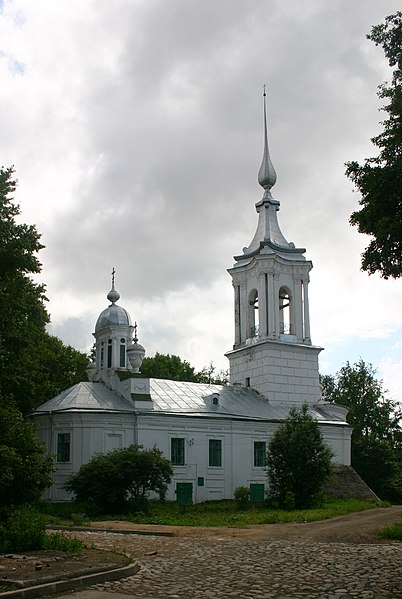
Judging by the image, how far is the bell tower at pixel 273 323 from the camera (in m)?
41.1

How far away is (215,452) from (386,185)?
2526 centimetres

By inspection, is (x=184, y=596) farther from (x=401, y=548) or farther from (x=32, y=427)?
Answer: (x=32, y=427)

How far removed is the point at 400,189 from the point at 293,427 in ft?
67.6

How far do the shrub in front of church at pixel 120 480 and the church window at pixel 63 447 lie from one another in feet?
19.7

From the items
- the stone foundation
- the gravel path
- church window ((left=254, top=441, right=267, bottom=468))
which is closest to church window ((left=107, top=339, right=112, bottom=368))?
church window ((left=254, top=441, right=267, bottom=468))

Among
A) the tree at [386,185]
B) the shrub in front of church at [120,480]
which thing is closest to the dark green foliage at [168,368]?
the shrub in front of church at [120,480]

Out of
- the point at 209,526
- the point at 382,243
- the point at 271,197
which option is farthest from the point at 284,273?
the point at 382,243

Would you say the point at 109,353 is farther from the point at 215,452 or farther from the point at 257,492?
the point at 257,492

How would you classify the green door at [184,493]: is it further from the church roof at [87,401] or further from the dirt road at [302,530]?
the dirt road at [302,530]

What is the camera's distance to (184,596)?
32.3 feet

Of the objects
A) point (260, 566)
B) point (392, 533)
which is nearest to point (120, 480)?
point (392, 533)

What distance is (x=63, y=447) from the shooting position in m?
33.5

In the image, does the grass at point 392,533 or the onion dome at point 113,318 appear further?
the onion dome at point 113,318

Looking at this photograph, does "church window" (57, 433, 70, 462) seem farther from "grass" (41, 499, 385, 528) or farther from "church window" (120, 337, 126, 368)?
"church window" (120, 337, 126, 368)
